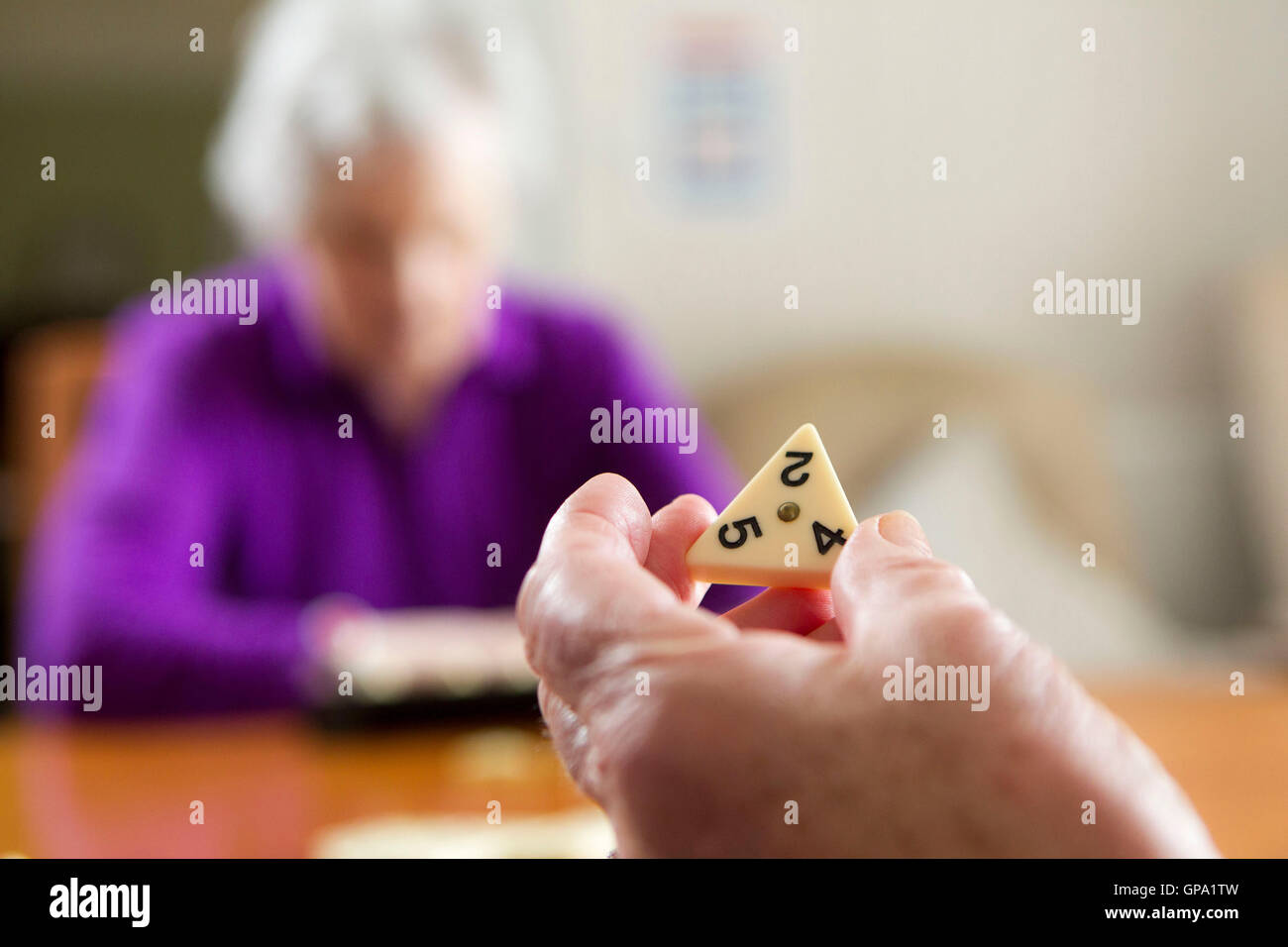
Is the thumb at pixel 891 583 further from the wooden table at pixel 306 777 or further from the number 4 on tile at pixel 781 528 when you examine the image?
the wooden table at pixel 306 777

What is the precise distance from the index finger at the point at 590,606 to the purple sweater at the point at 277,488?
30.2 inches

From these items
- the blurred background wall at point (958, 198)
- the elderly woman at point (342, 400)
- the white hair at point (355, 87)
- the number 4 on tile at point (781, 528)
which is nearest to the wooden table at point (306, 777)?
the elderly woman at point (342, 400)

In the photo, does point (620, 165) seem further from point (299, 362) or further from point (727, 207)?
point (299, 362)

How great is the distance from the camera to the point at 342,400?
1.16m

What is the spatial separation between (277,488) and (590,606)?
979mm

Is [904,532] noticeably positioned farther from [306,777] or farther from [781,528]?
[306,777]

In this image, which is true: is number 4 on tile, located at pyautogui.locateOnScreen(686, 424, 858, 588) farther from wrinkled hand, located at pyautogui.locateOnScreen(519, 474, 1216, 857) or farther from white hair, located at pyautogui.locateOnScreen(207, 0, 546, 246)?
white hair, located at pyautogui.locateOnScreen(207, 0, 546, 246)

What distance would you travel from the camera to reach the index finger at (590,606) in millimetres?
238

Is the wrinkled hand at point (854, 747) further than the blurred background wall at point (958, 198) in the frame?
No

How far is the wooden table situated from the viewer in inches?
25.7

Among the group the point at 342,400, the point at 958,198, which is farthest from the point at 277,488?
the point at 958,198

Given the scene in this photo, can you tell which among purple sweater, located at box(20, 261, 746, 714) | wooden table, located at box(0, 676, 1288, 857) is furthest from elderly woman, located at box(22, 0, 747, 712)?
wooden table, located at box(0, 676, 1288, 857)

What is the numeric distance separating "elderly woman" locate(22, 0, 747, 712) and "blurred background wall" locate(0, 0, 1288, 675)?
29.1 inches
